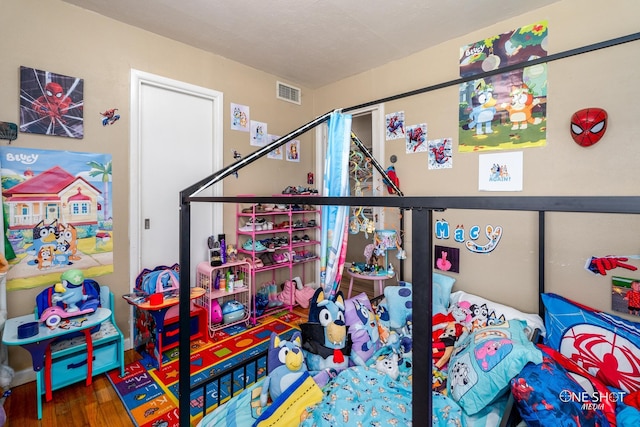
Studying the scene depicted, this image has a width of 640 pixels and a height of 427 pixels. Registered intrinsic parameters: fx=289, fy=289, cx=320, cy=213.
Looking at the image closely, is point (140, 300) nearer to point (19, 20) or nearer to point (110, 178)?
point (110, 178)

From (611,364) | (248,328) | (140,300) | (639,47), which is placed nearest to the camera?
(611,364)

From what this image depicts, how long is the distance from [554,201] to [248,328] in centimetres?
262

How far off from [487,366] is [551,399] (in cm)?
24

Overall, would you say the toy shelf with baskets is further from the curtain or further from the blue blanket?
the blue blanket

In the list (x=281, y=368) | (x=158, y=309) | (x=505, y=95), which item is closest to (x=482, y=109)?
(x=505, y=95)

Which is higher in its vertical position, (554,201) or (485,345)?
(554,201)

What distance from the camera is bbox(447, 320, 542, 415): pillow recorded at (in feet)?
4.05

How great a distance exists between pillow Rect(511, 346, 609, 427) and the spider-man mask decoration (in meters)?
1.46

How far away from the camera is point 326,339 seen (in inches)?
69.8

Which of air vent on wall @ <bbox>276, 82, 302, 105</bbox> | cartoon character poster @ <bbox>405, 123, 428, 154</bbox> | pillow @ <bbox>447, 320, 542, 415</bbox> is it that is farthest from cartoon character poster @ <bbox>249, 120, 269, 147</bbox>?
pillow @ <bbox>447, 320, 542, 415</bbox>

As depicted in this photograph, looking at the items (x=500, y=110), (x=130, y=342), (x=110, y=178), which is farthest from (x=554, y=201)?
(x=130, y=342)

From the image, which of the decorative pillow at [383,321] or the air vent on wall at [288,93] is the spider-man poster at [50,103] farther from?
the decorative pillow at [383,321]

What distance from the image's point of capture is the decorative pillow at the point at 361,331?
70.6 inches

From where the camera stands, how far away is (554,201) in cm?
42
